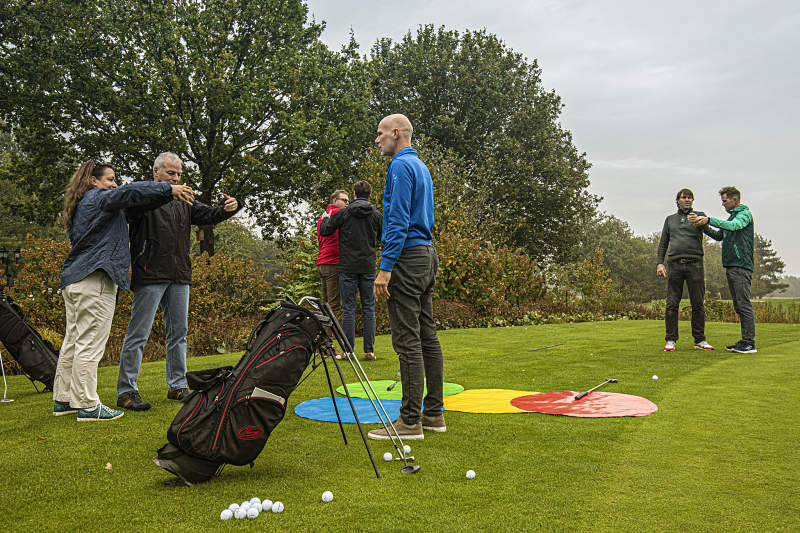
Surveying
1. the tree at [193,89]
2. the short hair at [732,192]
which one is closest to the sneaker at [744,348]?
the short hair at [732,192]

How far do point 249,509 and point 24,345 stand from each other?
13.7 ft

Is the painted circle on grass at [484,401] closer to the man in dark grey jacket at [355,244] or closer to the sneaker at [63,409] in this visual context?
the man in dark grey jacket at [355,244]

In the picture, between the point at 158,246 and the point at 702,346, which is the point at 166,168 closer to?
the point at 158,246

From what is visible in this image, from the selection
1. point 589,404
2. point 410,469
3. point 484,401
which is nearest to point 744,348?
point 589,404

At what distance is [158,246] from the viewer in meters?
4.64

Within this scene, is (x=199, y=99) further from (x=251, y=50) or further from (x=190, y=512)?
(x=190, y=512)

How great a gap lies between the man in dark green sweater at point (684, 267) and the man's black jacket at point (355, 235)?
4.14 metres

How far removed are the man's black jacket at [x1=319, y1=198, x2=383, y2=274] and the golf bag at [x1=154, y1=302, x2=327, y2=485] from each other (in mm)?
3772

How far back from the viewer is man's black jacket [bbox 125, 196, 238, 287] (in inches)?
181

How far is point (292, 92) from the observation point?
21.3 meters

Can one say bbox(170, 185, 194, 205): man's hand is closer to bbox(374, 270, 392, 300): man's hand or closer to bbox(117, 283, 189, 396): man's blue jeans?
bbox(117, 283, 189, 396): man's blue jeans

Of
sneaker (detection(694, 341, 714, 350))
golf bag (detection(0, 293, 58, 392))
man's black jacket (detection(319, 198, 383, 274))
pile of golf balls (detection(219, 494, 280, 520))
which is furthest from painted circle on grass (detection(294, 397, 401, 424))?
sneaker (detection(694, 341, 714, 350))

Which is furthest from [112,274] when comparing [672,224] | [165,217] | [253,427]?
[672,224]

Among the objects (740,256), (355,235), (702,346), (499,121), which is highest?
(499,121)
